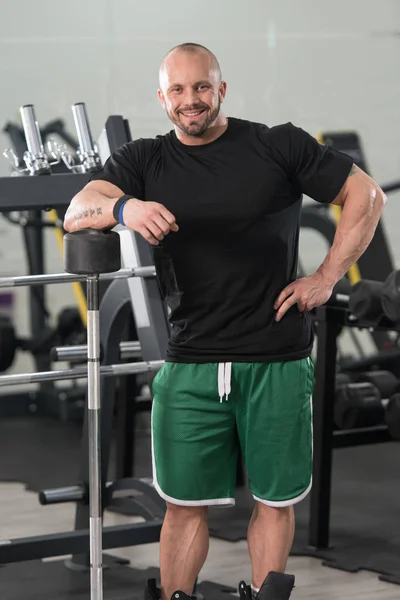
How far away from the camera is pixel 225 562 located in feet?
12.6

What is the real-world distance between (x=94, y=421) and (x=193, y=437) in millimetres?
292

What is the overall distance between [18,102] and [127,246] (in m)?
3.30

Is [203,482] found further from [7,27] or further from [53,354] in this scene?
[7,27]

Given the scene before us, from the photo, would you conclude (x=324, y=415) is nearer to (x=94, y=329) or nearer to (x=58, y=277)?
(x=58, y=277)

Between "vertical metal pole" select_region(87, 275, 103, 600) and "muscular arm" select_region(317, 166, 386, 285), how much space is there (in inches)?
23.1

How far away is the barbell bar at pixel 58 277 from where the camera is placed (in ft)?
10.3

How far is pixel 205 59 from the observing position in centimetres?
267

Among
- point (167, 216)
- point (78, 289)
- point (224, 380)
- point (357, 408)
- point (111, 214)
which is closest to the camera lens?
point (167, 216)

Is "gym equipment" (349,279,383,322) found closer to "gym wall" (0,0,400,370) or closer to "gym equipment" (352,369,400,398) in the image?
"gym equipment" (352,369,400,398)

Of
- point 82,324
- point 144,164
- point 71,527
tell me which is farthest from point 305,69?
point 144,164

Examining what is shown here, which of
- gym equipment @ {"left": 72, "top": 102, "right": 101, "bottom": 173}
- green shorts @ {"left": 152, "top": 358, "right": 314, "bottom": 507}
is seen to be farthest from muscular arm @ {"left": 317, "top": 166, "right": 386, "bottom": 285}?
gym equipment @ {"left": 72, "top": 102, "right": 101, "bottom": 173}

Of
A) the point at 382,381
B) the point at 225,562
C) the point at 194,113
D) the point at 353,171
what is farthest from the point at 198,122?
the point at 382,381

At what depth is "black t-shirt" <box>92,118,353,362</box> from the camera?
269cm

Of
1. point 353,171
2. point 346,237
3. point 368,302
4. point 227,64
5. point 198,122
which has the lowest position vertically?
point 368,302
